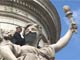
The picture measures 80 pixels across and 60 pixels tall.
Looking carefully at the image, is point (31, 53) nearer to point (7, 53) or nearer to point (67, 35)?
point (7, 53)

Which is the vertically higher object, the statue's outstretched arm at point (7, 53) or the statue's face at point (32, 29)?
the statue's face at point (32, 29)

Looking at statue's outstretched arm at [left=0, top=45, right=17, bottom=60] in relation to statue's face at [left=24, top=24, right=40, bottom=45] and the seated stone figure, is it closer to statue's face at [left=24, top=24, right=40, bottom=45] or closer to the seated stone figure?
the seated stone figure

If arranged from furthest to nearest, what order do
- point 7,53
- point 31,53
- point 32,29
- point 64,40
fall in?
point 64,40 → point 32,29 → point 31,53 → point 7,53

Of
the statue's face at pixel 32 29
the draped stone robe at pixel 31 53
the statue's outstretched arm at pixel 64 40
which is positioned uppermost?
the statue's face at pixel 32 29

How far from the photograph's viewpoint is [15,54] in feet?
42.5

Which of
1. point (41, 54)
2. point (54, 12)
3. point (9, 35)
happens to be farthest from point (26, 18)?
point (41, 54)

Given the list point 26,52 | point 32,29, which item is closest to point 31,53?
point 26,52

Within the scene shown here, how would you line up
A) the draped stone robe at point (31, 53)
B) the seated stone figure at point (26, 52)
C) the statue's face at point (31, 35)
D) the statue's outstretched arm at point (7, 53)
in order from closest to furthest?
the statue's outstretched arm at point (7, 53) < the seated stone figure at point (26, 52) < the draped stone robe at point (31, 53) < the statue's face at point (31, 35)

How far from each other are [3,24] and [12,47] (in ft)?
39.3

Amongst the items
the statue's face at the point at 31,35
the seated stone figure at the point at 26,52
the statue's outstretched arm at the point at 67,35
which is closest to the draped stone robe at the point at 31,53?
the seated stone figure at the point at 26,52

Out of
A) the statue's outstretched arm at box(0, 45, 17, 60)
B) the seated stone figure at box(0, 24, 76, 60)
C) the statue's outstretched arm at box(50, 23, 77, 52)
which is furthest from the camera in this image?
the statue's outstretched arm at box(50, 23, 77, 52)

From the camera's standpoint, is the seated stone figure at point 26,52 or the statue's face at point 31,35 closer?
the seated stone figure at point 26,52

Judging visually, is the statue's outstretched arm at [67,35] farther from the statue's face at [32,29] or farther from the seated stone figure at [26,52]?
the statue's face at [32,29]

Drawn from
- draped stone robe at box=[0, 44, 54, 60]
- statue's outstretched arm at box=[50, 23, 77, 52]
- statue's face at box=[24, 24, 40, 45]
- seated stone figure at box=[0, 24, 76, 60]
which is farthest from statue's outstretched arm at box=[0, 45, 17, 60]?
statue's outstretched arm at box=[50, 23, 77, 52]
